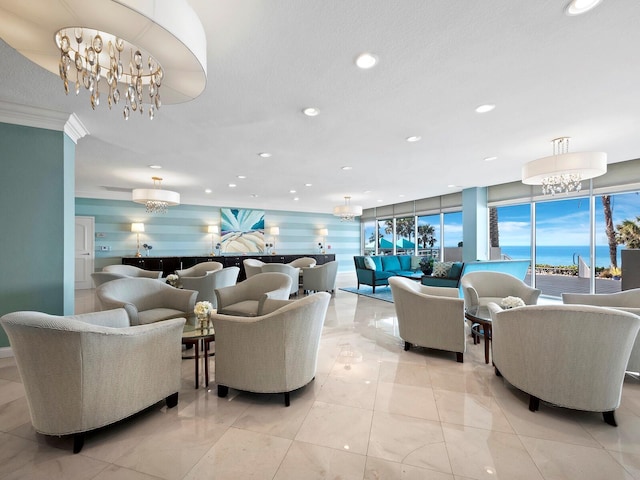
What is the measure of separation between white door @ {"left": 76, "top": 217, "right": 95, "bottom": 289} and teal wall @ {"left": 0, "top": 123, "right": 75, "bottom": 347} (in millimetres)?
5614

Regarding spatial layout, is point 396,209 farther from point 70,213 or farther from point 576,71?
point 70,213

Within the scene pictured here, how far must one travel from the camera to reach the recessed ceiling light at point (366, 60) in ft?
7.22

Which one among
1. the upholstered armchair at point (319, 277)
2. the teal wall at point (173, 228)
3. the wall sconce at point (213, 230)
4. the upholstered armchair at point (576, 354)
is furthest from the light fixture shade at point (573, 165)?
the wall sconce at point (213, 230)

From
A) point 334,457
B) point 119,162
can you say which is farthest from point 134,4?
point 119,162

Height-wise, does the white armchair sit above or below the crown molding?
below

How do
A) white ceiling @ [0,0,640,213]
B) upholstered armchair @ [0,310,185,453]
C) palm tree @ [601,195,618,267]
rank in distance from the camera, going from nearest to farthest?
upholstered armchair @ [0,310,185,453]
white ceiling @ [0,0,640,213]
palm tree @ [601,195,618,267]

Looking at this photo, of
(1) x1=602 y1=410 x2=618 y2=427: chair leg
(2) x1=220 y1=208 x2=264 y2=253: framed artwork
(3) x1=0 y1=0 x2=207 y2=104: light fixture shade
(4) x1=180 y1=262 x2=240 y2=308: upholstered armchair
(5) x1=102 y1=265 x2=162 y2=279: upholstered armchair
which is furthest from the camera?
(2) x1=220 y1=208 x2=264 y2=253: framed artwork

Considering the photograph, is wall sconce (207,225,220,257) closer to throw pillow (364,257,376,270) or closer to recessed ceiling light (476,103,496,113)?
throw pillow (364,257,376,270)

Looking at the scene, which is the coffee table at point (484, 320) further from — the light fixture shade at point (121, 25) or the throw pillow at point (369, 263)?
the throw pillow at point (369, 263)

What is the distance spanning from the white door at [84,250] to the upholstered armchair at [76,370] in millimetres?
7765

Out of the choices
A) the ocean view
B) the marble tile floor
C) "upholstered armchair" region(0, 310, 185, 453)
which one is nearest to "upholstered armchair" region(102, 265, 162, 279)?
the marble tile floor

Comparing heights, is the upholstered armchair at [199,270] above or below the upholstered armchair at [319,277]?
above

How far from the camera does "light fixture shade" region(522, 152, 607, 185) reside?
3.45 m

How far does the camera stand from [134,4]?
4.02 feet
